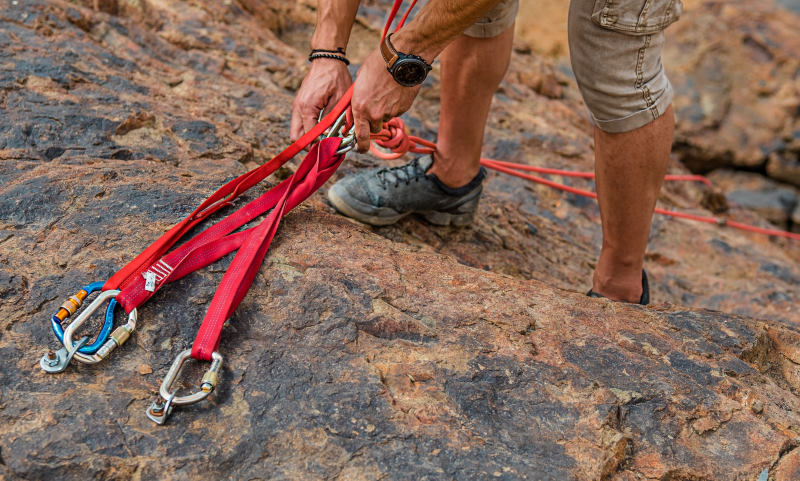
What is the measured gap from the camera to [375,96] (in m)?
1.68

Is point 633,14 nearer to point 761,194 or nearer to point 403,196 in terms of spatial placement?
point 403,196

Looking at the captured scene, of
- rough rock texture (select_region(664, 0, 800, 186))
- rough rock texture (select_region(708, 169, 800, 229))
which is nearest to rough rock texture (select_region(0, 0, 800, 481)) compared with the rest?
rough rock texture (select_region(708, 169, 800, 229))

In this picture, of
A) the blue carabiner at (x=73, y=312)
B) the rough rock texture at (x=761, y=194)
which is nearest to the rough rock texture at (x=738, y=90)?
the rough rock texture at (x=761, y=194)

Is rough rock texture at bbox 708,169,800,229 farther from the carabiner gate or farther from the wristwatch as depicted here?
the carabiner gate

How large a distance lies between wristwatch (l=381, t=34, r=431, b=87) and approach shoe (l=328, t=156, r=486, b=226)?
57 cm

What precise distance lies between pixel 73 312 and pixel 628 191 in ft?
4.94

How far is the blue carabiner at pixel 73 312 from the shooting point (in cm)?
130

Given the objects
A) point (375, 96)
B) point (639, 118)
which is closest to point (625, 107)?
point (639, 118)

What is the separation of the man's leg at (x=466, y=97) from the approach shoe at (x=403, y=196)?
5cm

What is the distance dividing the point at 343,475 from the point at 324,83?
112cm

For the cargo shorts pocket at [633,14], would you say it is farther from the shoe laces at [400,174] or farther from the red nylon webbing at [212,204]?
the shoe laces at [400,174]

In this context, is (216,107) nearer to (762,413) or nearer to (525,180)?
(525,180)

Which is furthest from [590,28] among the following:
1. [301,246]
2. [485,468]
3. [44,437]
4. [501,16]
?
[44,437]

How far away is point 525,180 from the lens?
3359mm
